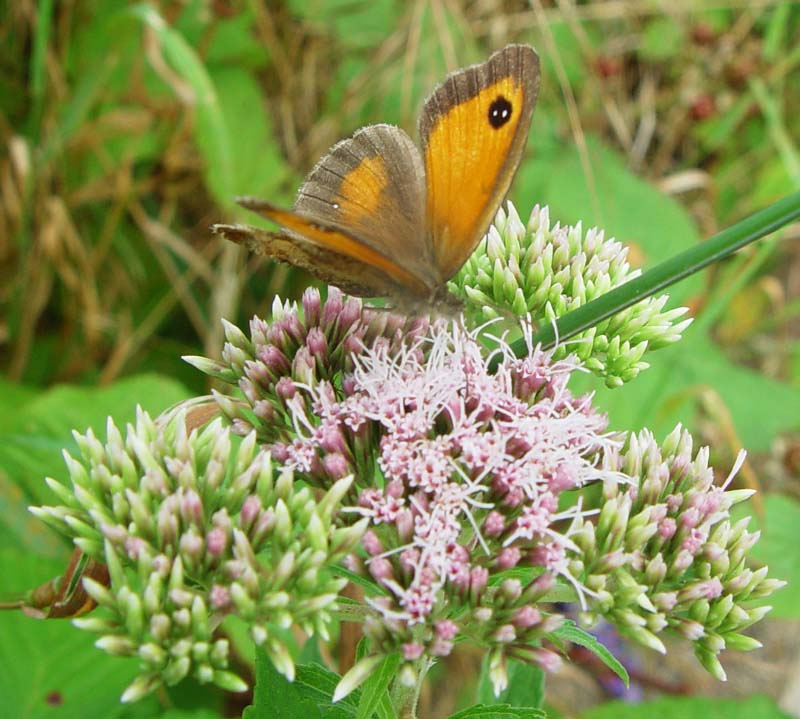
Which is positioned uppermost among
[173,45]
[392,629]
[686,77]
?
[686,77]

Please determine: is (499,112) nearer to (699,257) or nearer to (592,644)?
(699,257)

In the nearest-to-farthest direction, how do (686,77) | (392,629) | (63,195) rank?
(392,629) → (63,195) → (686,77)

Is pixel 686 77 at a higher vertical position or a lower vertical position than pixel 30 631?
higher

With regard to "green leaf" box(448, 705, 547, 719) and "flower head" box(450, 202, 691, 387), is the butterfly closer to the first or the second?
"flower head" box(450, 202, 691, 387)

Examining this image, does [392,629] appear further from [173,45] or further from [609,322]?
[173,45]

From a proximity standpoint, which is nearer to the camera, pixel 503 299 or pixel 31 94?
pixel 503 299

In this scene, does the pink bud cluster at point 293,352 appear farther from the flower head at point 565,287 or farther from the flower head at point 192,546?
the flower head at point 565,287

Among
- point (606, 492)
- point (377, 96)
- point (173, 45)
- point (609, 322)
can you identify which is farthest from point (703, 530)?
point (377, 96)

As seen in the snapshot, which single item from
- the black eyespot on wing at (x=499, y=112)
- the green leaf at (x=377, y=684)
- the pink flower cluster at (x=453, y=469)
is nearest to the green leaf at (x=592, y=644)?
the pink flower cluster at (x=453, y=469)
